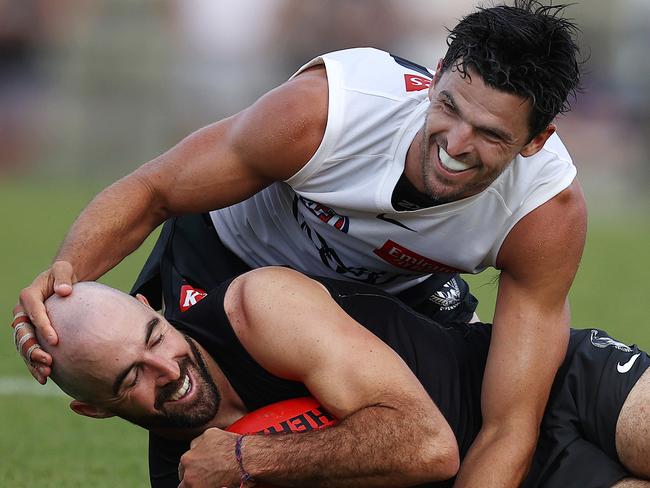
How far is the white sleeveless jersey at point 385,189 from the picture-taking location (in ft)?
14.1

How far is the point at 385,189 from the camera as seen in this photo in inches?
172

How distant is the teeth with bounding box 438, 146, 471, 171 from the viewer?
13.5 feet

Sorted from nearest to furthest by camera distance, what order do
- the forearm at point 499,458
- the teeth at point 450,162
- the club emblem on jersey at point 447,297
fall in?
the forearm at point 499,458 < the teeth at point 450,162 < the club emblem on jersey at point 447,297

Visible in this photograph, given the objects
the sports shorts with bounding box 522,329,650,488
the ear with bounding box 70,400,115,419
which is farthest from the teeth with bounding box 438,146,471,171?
the ear with bounding box 70,400,115,419

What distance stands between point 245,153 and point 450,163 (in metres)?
0.71

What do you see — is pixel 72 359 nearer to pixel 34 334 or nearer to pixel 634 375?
pixel 34 334

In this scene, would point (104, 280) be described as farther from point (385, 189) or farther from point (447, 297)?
point (385, 189)

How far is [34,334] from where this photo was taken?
3.96 m

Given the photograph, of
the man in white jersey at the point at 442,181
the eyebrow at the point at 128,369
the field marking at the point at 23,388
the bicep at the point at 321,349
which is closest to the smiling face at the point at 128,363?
the eyebrow at the point at 128,369

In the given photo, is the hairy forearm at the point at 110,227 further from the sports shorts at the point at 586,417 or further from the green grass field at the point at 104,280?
the sports shorts at the point at 586,417

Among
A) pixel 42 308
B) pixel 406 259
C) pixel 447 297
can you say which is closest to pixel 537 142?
pixel 406 259

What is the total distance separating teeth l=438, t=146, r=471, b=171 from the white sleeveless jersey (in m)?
0.19

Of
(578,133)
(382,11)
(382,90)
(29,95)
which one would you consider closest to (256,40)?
(382,11)

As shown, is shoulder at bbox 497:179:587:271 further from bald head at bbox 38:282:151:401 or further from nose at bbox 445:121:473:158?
bald head at bbox 38:282:151:401
